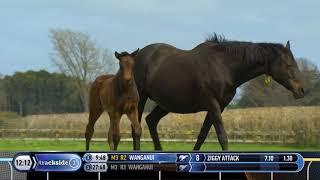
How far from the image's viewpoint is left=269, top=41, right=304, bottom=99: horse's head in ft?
26.3

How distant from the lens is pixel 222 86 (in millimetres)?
8219

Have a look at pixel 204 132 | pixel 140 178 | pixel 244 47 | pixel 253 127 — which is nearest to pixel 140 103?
pixel 204 132

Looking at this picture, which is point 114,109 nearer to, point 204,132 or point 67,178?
point 204,132

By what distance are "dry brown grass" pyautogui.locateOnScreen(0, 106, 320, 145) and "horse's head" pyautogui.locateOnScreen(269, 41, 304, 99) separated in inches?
261

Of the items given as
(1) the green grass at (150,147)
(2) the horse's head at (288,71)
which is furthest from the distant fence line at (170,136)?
(2) the horse's head at (288,71)

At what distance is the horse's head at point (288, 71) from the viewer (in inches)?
316

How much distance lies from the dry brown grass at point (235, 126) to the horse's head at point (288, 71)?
21.7ft

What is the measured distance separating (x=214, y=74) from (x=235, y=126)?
9.45 metres

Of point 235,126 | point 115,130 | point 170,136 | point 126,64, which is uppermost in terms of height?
point 235,126

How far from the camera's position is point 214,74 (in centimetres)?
826

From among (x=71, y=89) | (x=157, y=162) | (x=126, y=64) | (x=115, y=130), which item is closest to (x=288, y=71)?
(x=126, y=64)

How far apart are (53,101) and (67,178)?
105 feet

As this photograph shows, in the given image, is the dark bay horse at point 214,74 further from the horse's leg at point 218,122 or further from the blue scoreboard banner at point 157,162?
A: the blue scoreboard banner at point 157,162

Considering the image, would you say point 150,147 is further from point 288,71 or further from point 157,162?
point 157,162
